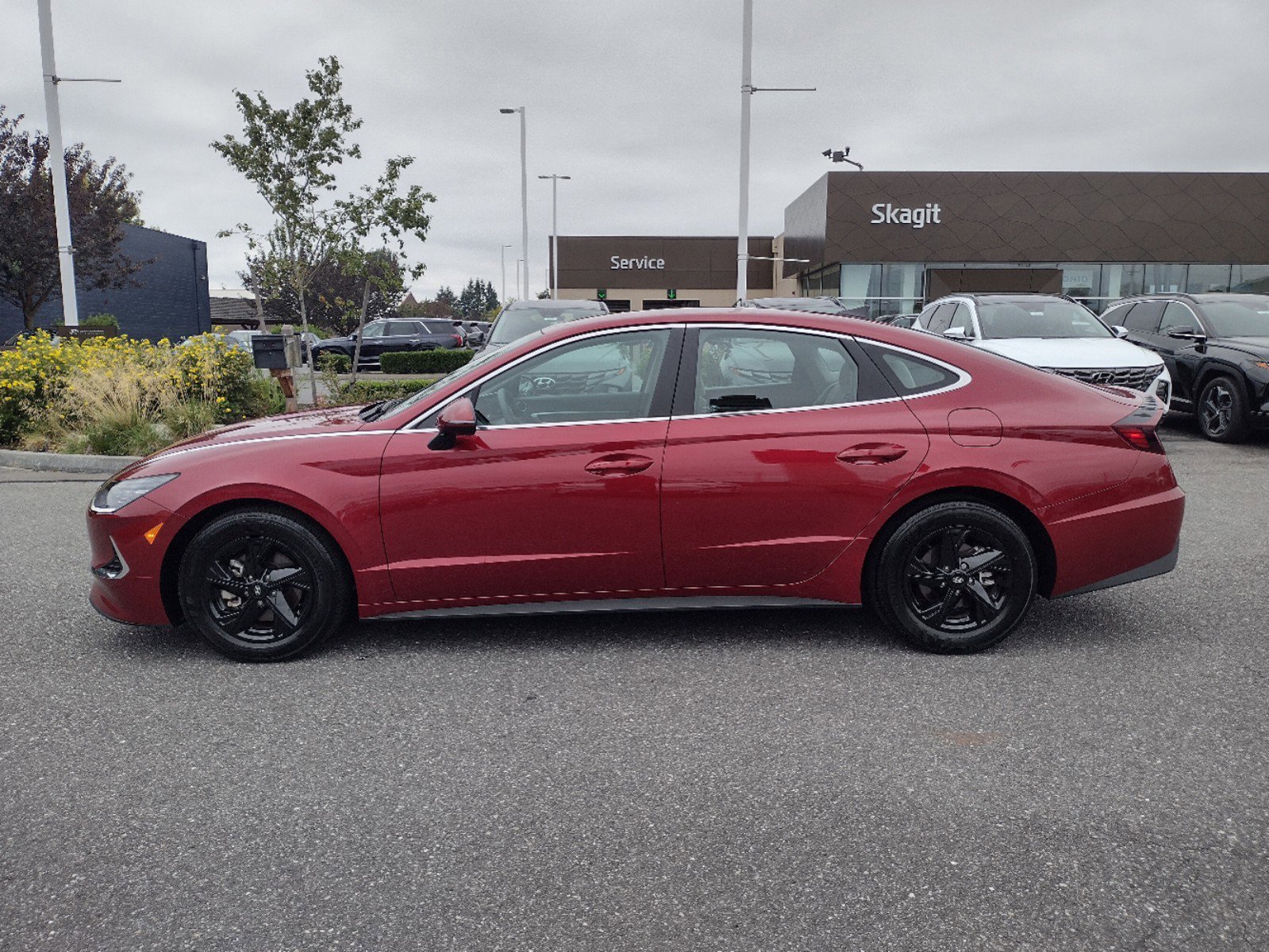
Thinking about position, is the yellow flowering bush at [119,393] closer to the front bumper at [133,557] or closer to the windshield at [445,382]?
the front bumper at [133,557]

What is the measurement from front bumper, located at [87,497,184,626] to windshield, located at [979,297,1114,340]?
32.0 ft

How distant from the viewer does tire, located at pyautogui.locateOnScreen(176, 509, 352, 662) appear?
442cm

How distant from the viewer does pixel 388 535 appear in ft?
14.6

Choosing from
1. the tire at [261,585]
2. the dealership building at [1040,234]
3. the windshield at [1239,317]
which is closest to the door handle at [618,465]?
the tire at [261,585]

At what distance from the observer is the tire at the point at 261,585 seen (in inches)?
174

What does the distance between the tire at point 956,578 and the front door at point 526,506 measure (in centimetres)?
106

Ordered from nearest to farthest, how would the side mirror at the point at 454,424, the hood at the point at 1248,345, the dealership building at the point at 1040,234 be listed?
the side mirror at the point at 454,424
the hood at the point at 1248,345
the dealership building at the point at 1040,234

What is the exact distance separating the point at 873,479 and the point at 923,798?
1595 millimetres

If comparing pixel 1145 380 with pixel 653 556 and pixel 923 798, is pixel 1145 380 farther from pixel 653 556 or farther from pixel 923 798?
pixel 923 798

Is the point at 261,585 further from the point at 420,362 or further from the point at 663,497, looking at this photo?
the point at 420,362

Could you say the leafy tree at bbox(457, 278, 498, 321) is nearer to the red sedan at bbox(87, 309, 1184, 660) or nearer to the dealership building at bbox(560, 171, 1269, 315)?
the dealership building at bbox(560, 171, 1269, 315)

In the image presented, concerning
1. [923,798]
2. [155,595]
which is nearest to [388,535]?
[155,595]

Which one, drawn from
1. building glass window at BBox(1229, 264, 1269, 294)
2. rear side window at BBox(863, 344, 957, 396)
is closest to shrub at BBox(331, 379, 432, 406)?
rear side window at BBox(863, 344, 957, 396)

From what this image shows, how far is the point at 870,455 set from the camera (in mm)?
4500
